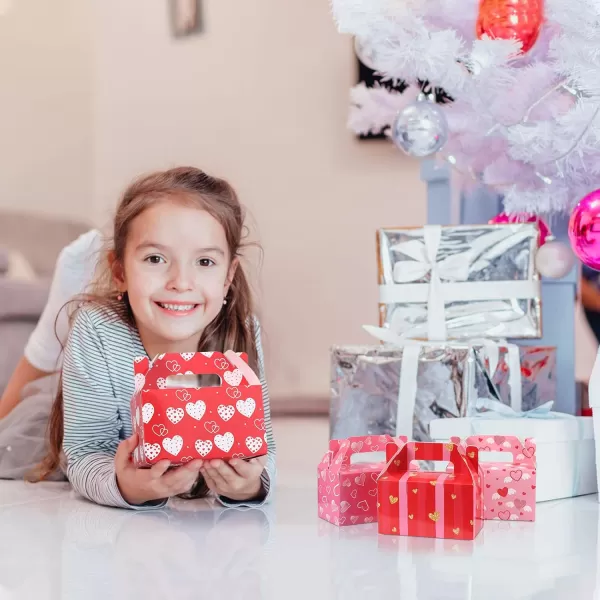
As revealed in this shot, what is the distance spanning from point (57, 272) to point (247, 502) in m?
0.74

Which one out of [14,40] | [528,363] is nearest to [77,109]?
[14,40]

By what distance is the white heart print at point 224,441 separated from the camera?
105 cm

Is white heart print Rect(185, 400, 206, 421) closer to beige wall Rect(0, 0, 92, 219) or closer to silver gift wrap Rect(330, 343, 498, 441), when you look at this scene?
silver gift wrap Rect(330, 343, 498, 441)

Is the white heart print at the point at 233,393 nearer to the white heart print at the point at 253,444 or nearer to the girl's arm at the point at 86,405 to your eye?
the white heart print at the point at 253,444

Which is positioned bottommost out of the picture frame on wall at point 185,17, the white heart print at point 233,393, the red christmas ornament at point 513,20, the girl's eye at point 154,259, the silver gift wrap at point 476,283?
the white heart print at point 233,393

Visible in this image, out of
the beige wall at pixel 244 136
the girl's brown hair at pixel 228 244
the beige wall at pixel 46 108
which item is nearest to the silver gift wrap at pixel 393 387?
the girl's brown hair at pixel 228 244

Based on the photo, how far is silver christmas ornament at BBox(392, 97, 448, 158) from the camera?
1528 mm

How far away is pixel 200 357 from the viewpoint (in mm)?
1149

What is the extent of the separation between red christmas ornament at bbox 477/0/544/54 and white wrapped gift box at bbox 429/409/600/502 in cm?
62

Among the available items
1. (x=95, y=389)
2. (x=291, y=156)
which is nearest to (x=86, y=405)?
(x=95, y=389)

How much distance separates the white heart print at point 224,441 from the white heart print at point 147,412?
81 mm

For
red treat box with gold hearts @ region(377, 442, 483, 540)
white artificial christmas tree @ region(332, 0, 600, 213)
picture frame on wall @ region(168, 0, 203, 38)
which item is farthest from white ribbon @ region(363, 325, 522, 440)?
picture frame on wall @ region(168, 0, 203, 38)

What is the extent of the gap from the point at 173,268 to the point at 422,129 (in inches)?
21.1

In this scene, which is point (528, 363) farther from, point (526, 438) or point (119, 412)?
point (119, 412)
